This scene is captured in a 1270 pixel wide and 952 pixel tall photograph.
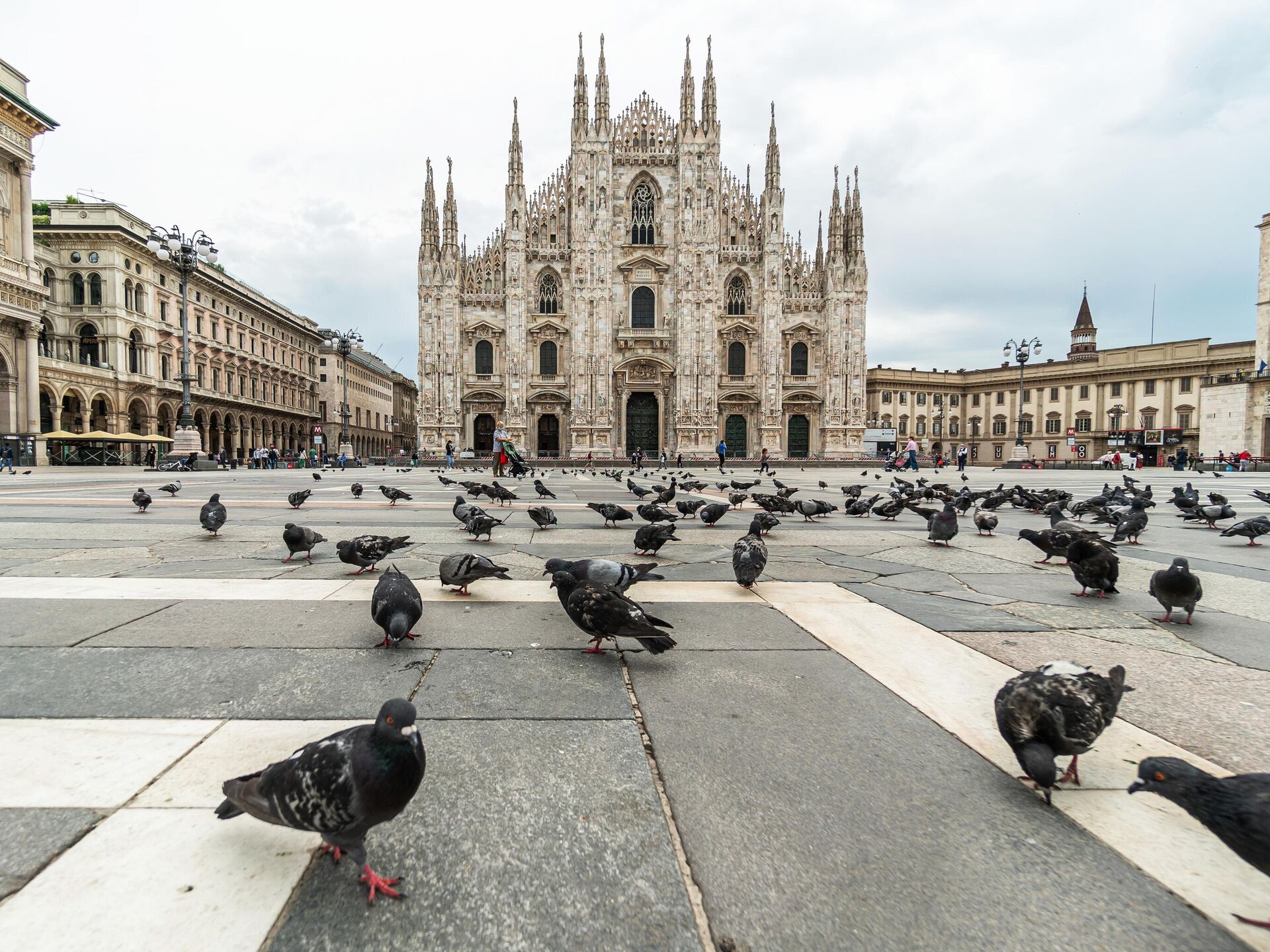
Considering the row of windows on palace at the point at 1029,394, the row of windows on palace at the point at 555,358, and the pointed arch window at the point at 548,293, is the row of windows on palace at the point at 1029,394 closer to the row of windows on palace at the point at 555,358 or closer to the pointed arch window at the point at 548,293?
the row of windows on palace at the point at 555,358

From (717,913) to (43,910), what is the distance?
5.21 feet

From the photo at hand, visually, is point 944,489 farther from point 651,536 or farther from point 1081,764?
point 1081,764

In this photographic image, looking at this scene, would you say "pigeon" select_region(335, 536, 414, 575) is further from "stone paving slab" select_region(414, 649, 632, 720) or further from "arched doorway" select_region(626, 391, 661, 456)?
"arched doorway" select_region(626, 391, 661, 456)

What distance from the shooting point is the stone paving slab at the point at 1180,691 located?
2.32 metres

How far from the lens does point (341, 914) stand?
145 cm

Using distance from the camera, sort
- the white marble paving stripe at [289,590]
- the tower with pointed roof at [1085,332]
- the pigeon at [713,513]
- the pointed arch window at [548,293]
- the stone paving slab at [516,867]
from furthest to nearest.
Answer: the tower with pointed roof at [1085,332] → the pointed arch window at [548,293] → the pigeon at [713,513] → the white marble paving stripe at [289,590] → the stone paving slab at [516,867]

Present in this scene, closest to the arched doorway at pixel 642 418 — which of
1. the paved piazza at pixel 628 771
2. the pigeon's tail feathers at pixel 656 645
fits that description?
the paved piazza at pixel 628 771

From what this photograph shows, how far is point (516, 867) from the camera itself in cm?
162

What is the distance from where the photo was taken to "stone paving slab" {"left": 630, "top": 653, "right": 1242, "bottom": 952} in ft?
4.74

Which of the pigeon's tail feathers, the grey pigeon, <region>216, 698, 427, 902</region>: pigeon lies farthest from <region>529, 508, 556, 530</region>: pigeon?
<region>216, 698, 427, 902</region>: pigeon

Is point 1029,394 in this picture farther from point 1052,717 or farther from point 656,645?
point 1052,717

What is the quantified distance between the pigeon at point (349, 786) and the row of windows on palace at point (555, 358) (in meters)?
42.1

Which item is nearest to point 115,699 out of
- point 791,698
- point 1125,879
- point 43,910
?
point 43,910

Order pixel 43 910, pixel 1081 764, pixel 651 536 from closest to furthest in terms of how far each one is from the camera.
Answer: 1. pixel 43 910
2. pixel 1081 764
3. pixel 651 536
